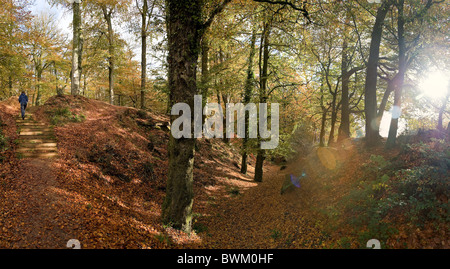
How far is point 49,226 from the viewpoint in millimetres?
A: 5352

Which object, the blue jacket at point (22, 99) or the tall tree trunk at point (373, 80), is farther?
the blue jacket at point (22, 99)

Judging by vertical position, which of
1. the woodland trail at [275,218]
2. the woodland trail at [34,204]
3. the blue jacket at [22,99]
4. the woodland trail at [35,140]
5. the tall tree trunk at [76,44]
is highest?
the tall tree trunk at [76,44]

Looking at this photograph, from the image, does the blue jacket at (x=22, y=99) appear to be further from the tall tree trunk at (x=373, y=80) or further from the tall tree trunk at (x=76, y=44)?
the tall tree trunk at (x=373, y=80)

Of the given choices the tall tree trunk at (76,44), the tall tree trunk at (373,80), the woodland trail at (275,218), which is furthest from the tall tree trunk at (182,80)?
the tall tree trunk at (76,44)

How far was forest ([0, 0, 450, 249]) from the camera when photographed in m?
5.87

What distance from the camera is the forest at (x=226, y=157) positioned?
19.3ft

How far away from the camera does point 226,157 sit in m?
20.1

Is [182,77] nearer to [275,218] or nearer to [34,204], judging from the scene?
[34,204]

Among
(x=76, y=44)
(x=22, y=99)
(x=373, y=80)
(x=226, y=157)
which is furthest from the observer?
(x=226, y=157)

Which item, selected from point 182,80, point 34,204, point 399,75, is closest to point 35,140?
point 34,204

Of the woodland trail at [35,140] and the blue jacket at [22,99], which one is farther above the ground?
the blue jacket at [22,99]

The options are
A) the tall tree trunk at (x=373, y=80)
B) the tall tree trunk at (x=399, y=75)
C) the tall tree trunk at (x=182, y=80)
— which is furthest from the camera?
the tall tree trunk at (x=373, y=80)

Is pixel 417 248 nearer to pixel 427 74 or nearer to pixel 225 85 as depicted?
pixel 225 85

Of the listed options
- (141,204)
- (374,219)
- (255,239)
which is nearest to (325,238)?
(374,219)
